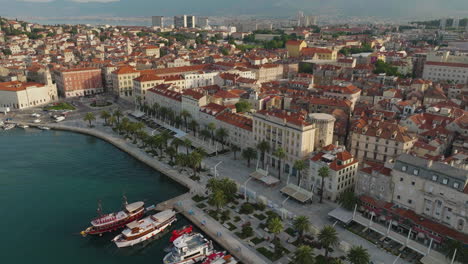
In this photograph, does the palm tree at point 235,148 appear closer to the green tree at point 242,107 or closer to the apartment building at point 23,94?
the green tree at point 242,107

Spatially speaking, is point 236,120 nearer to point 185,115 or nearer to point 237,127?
point 237,127

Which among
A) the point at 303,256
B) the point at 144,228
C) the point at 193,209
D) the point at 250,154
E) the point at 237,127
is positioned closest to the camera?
the point at 303,256

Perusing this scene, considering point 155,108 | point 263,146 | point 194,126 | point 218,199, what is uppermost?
point 263,146

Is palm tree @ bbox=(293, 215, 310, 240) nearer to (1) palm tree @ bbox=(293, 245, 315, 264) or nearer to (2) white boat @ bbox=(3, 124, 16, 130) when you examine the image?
(1) palm tree @ bbox=(293, 245, 315, 264)

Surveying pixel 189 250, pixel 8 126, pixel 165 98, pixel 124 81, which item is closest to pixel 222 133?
pixel 165 98

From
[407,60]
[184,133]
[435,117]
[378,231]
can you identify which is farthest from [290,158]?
[407,60]

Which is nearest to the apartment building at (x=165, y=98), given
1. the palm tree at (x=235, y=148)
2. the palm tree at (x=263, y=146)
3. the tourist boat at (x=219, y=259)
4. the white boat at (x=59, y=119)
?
the white boat at (x=59, y=119)
